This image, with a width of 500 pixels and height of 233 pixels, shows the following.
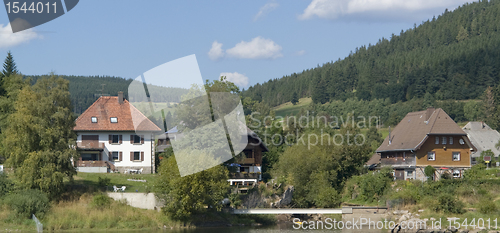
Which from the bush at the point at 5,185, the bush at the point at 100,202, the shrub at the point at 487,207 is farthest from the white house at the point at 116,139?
the shrub at the point at 487,207

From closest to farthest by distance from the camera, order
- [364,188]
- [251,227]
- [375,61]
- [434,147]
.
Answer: [251,227], [364,188], [434,147], [375,61]

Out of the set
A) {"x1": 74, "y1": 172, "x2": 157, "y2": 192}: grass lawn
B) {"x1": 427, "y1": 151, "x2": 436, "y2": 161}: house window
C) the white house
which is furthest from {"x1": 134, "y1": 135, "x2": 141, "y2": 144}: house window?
{"x1": 427, "y1": 151, "x2": 436, "y2": 161}: house window

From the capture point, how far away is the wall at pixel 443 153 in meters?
47.8

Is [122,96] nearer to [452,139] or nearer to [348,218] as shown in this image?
[348,218]

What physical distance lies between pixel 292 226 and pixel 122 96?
25.2 meters

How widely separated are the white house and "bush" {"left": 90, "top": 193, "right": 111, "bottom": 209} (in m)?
13.2

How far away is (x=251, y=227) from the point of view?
3875 cm

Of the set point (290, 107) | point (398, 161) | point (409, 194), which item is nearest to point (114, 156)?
point (398, 161)

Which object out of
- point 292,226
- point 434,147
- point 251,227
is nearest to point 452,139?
point 434,147

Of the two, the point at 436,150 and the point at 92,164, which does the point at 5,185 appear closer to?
the point at 92,164

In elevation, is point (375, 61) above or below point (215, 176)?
above

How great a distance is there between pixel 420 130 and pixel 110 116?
32055 mm

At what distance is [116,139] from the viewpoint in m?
50.7

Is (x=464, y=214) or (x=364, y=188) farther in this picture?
(x=364, y=188)
